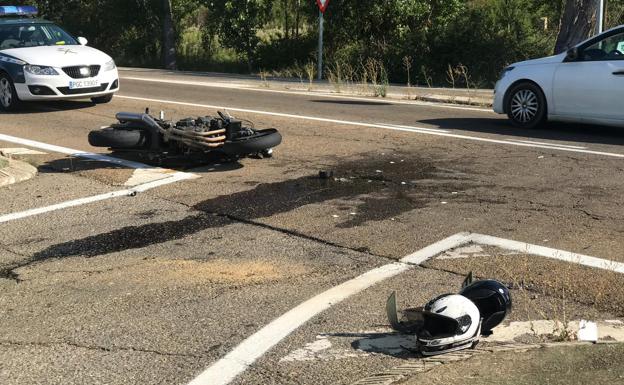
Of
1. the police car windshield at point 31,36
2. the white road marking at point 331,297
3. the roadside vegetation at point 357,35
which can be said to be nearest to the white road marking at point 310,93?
the roadside vegetation at point 357,35

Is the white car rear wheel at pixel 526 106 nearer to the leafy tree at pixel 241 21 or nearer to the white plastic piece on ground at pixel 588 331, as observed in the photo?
the white plastic piece on ground at pixel 588 331

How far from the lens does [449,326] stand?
429cm

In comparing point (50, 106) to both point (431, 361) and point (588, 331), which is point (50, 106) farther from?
point (588, 331)

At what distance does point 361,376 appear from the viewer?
4086mm

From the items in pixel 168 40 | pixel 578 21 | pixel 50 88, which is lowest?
pixel 50 88

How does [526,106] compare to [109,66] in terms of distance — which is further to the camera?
[109,66]

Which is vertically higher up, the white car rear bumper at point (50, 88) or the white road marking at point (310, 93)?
the white car rear bumper at point (50, 88)

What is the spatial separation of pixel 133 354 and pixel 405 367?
5.14ft

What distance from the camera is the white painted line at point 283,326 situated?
4180 millimetres

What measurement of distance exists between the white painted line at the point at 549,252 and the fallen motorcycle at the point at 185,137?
3604 millimetres

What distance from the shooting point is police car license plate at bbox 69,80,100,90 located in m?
14.3

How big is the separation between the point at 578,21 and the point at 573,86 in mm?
9217

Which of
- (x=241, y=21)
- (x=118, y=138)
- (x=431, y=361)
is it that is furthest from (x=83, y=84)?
(x=241, y=21)

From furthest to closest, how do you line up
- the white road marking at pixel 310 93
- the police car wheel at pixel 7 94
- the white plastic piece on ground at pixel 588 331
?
the white road marking at pixel 310 93 → the police car wheel at pixel 7 94 → the white plastic piece on ground at pixel 588 331
